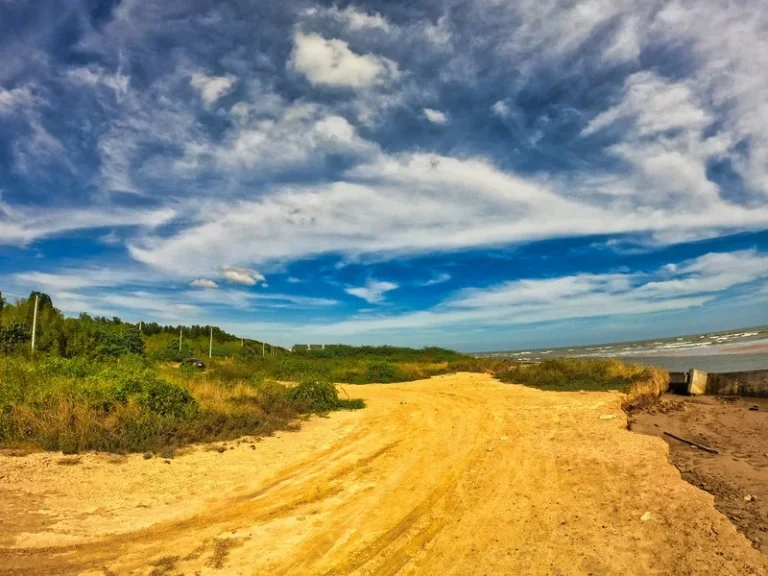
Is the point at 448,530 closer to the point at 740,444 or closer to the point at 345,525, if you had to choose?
the point at 345,525

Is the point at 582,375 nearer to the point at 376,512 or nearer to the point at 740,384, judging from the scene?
the point at 740,384

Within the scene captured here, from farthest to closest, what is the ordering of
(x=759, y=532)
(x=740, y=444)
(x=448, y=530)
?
(x=740, y=444) → (x=448, y=530) → (x=759, y=532)

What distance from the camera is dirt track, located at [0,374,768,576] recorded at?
14.7 feet

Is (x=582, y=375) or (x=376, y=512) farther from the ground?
(x=582, y=375)

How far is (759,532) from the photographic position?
4.92 metres

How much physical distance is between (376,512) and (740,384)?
16.3 m

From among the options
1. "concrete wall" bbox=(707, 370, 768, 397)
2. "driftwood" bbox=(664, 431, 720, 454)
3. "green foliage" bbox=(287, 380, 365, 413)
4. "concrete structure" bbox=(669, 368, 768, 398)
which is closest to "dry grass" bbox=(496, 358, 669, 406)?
"concrete structure" bbox=(669, 368, 768, 398)

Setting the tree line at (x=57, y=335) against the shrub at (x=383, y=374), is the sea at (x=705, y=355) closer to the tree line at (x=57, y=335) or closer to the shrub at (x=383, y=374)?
the shrub at (x=383, y=374)

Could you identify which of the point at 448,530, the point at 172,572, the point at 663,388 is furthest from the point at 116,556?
the point at 663,388

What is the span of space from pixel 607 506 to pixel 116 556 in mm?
5401

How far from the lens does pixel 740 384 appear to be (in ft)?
54.1

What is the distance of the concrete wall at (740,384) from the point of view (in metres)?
15.9

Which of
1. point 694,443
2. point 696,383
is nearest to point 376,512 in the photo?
point 694,443

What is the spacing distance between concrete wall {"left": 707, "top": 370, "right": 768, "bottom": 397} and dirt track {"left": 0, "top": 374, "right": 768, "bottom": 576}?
9925 millimetres
